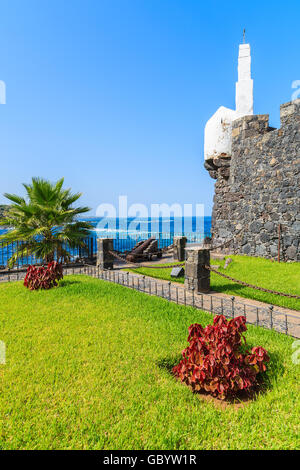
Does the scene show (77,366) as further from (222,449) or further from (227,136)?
(227,136)

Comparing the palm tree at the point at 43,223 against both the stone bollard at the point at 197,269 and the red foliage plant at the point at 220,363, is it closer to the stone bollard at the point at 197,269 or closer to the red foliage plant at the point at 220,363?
the stone bollard at the point at 197,269

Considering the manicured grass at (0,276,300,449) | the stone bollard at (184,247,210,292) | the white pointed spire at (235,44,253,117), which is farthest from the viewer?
the white pointed spire at (235,44,253,117)

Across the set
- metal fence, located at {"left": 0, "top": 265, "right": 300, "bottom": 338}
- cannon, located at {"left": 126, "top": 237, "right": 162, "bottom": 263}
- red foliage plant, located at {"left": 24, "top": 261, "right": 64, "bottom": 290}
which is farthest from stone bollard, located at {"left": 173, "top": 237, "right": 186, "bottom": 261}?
red foliage plant, located at {"left": 24, "top": 261, "right": 64, "bottom": 290}

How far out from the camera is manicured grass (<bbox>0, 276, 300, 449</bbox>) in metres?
2.58

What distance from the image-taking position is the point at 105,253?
1062 cm

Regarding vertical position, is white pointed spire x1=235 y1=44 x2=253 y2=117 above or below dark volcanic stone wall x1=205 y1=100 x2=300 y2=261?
above

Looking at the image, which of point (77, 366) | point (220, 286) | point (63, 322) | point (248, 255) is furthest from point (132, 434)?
point (248, 255)

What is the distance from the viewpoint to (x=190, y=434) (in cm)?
261

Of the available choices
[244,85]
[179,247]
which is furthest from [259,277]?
[244,85]

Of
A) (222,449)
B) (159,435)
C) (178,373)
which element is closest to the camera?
(222,449)

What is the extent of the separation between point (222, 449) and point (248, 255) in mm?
11196

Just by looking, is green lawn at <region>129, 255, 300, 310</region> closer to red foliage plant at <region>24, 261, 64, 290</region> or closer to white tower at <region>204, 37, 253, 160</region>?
red foliage plant at <region>24, 261, 64, 290</region>

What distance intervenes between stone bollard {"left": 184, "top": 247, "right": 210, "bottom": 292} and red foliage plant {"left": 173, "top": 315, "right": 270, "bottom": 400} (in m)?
3.67

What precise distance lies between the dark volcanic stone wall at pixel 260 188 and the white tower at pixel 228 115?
0.45 meters
